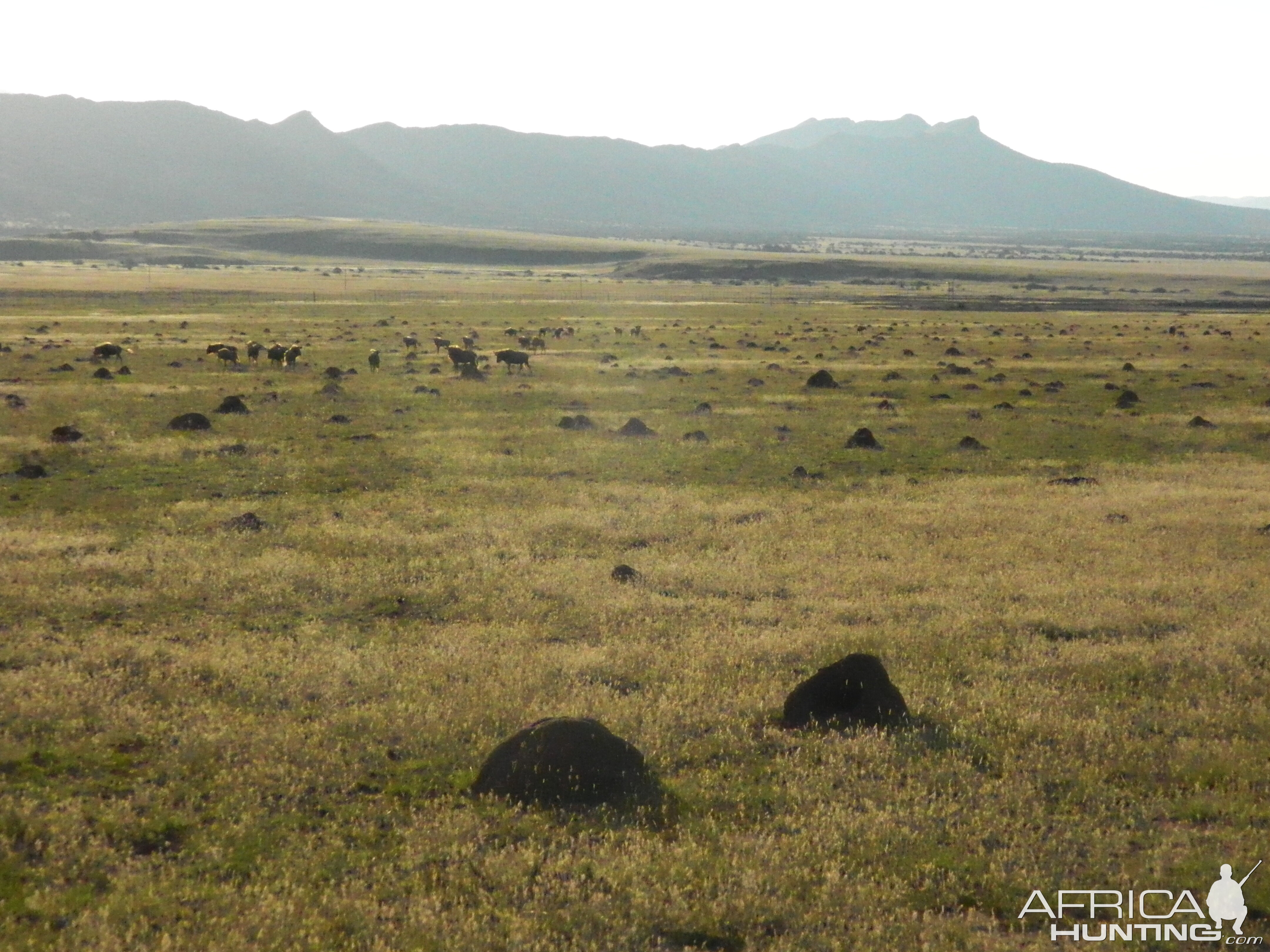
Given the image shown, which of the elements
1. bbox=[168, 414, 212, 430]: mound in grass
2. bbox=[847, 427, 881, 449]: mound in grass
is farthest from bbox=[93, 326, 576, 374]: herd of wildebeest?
bbox=[847, 427, 881, 449]: mound in grass

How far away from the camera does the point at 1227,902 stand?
8.25m

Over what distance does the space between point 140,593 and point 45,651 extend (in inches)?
99.6

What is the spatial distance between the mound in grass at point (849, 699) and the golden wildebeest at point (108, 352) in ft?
141

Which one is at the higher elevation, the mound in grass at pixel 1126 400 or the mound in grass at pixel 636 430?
the mound in grass at pixel 1126 400

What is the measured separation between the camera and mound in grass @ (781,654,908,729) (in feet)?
38.2

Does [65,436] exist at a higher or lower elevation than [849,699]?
higher

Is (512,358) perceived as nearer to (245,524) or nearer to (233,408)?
(233,408)

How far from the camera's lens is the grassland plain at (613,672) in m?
8.41

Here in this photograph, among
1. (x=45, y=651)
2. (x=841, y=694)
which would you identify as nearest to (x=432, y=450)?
(x=45, y=651)

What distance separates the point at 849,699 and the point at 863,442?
755 inches

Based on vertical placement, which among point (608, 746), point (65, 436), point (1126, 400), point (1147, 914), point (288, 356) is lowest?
point (1147, 914)

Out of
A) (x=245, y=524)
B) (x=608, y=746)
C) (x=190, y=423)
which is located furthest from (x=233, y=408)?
(x=608, y=746)

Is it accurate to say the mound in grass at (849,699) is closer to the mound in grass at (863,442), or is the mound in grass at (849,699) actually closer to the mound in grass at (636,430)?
the mound in grass at (863,442)

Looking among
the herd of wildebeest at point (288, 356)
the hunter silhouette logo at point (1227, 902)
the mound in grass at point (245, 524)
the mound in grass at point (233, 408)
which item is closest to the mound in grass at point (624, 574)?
the mound in grass at point (245, 524)
